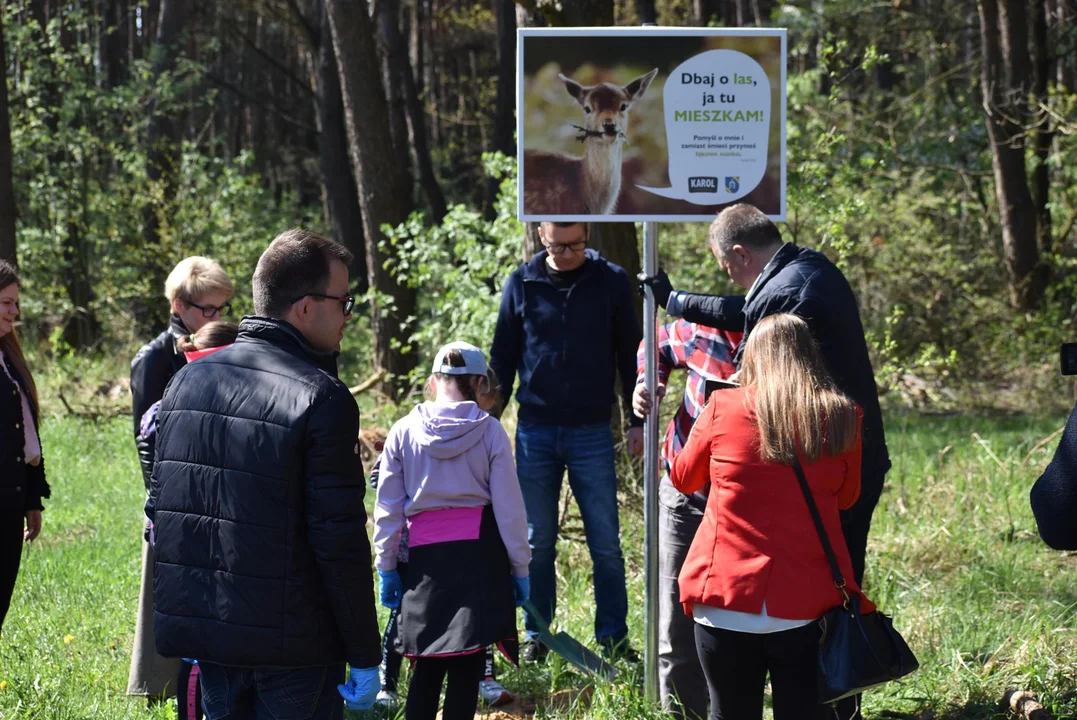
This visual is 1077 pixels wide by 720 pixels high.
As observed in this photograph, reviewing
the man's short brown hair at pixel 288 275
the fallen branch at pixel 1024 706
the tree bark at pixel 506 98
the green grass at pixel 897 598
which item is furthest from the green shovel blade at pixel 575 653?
the tree bark at pixel 506 98

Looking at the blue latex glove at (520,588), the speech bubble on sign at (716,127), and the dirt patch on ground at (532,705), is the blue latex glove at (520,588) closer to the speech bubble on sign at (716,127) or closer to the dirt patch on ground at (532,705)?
the dirt patch on ground at (532,705)

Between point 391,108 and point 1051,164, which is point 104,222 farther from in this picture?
point 1051,164

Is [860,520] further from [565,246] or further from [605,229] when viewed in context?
[605,229]

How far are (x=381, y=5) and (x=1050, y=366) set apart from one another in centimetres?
1234

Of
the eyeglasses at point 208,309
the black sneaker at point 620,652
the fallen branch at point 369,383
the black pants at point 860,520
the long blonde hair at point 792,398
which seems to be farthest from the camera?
the fallen branch at point 369,383

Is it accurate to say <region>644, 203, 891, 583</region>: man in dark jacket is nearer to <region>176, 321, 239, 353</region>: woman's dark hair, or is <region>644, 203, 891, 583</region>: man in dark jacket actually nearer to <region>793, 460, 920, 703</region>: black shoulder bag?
<region>793, 460, 920, 703</region>: black shoulder bag

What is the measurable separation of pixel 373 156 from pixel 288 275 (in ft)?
33.7

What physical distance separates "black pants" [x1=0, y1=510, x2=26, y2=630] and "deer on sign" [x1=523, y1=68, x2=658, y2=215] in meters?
2.23

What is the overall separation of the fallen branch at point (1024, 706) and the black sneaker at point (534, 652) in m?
2.01

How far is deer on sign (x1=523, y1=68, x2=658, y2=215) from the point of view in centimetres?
435

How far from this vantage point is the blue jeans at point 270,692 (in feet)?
9.36

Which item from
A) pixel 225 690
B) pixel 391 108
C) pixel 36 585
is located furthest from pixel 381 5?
pixel 225 690

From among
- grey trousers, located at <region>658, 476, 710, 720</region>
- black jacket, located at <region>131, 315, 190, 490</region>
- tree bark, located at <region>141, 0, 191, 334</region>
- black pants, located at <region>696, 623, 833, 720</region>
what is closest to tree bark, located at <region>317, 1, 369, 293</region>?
tree bark, located at <region>141, 0, 191, 334</region>

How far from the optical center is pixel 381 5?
1941cm
